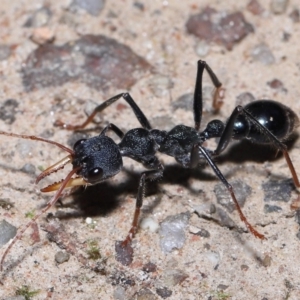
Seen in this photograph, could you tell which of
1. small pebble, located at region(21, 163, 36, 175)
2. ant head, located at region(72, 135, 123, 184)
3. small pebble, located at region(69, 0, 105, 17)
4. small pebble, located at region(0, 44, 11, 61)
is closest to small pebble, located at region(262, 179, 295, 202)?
ant head, located at region(72, 135, 123, 184)

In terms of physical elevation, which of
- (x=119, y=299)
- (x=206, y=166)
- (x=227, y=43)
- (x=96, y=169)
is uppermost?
(x=227, y=43)

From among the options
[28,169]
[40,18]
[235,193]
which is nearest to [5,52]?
[40,18]

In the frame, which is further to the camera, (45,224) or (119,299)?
(45,224)

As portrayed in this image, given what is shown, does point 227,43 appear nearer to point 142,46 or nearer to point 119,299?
point 142,46

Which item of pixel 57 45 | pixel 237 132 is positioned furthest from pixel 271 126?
pixel 57 45

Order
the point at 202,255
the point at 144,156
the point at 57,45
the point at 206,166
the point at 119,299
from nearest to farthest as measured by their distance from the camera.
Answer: the point at 119,299
the point at 202,255
the point at 144,156
the point at 206,166
the point at 57,45

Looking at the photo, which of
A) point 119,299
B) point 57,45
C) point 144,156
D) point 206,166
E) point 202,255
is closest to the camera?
point 119,299
